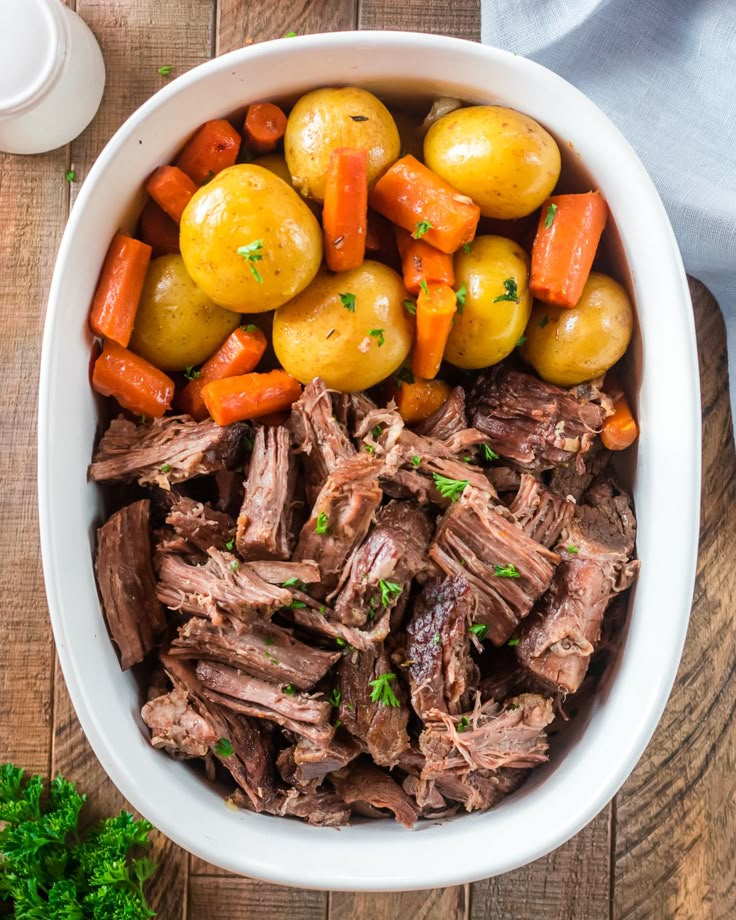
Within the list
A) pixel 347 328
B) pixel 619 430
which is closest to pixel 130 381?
pixel 347 328

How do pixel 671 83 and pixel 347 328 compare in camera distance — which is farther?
pixel 671 83

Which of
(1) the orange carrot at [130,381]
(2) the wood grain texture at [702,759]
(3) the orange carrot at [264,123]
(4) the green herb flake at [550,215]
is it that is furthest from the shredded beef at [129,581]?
(2) the wood grain texture at [702,759]

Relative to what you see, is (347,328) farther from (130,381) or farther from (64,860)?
(64,860)

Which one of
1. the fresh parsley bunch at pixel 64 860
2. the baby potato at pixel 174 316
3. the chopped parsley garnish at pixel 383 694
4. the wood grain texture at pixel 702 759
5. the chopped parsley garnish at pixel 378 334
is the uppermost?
the chopped parsley garnish at pixel 378 334

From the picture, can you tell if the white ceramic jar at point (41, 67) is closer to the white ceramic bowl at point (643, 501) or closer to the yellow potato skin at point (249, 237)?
the white ceramic bowl at point (643, 501)

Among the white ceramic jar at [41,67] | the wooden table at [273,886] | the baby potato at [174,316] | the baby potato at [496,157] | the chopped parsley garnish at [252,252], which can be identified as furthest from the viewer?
the wooden table at [273,886]

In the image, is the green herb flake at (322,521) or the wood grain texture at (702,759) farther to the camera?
the wood grain texture at (702,759)

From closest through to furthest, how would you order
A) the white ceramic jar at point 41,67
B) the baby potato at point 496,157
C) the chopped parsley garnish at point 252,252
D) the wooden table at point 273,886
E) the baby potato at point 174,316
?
1. the chopped parsley garnish at point 252,252
2. the baby potato at point 496,157
3. the baby potato at point 174,316
4. the white ceramic jar at point 41,67
5. the wooden table at point 273,886

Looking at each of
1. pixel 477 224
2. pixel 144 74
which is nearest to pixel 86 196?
pixel 144 74
